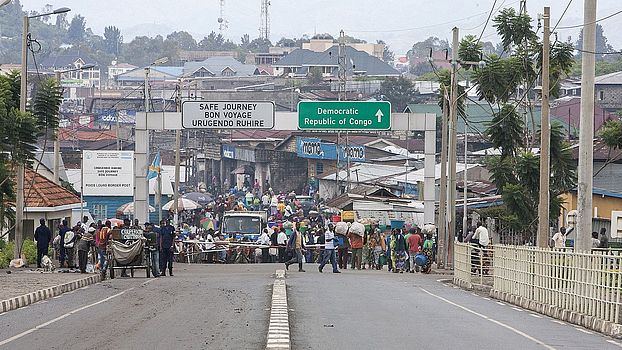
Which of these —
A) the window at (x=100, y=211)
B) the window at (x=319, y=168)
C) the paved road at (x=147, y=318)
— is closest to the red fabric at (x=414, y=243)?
the paved road at (x=147, y=318)

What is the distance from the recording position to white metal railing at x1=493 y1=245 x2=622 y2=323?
64.2 feet

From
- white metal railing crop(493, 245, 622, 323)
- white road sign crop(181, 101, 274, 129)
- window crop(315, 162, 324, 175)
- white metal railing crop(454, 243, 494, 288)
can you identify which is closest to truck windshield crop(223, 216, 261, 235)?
white road sign crop(181, 101, 274, 129)

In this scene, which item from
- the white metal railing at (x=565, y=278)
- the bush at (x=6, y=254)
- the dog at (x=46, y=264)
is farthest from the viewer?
the bush at (x=6, y=254)

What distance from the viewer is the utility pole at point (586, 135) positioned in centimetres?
2505

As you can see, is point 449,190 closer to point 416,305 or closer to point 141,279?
point 141,279

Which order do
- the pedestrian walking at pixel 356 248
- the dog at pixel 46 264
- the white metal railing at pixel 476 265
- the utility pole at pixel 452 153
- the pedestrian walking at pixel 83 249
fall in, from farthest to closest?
1. the utility pole at pixel 452 153
2. the pedestrian walking at pixel 356 248
3. the dog at pixel 46 264
4. the pedestrian walking at pixel 83 249
5. the white metal railing at pixel 476 265

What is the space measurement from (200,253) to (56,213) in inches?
254

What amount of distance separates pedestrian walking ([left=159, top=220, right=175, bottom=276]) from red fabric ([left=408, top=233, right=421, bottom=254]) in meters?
9.10

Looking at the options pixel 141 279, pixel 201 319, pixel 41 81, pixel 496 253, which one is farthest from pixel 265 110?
pixel 201 319

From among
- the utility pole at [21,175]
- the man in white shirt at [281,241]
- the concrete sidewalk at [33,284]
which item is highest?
the utility pole at [21,175]

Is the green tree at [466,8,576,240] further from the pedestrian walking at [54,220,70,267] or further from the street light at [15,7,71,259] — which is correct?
the street light at [15,7,71,259]

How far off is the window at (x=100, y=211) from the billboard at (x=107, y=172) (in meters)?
3.53

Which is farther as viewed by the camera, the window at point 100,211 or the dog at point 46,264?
the window at point 100,211

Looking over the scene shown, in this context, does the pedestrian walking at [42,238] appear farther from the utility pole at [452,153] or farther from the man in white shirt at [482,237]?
the utility pole at [452,153]
